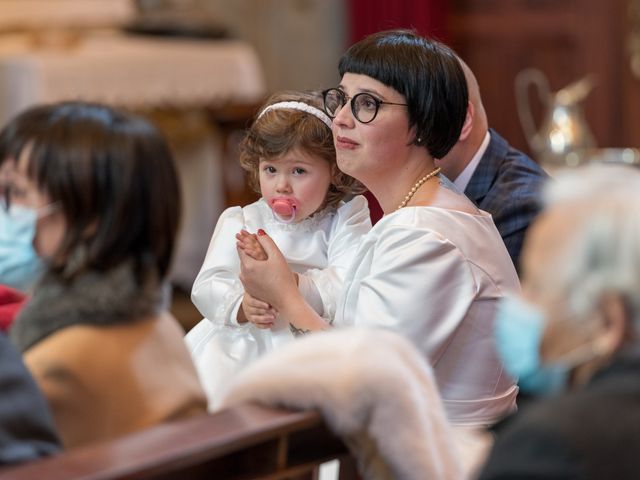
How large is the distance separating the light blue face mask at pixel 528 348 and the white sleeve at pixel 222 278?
1.04m

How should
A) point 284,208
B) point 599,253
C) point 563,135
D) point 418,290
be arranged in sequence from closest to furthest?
1. point 599,253
2. point 418,290
3. point 284,208
4. point 563,135

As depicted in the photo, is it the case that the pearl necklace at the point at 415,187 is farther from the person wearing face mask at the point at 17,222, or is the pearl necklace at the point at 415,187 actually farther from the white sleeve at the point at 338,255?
the person wearing face mask at the point at 17,222

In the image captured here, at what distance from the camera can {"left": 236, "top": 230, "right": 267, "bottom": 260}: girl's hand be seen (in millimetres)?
2389

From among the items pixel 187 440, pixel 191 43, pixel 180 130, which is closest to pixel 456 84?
pixel 187 440

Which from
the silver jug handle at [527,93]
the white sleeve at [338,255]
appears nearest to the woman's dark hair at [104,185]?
the white sleeve at [338,255]

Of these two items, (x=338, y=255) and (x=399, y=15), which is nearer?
(x=338, y=255)

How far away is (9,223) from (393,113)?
0.80m

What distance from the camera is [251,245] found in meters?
2.40

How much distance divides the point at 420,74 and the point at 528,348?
0.95 metres

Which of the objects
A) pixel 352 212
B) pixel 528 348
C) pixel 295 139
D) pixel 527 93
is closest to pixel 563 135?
pixel 527 93

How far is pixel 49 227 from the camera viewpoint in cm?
186

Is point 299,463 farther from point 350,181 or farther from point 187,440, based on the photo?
point 350,181

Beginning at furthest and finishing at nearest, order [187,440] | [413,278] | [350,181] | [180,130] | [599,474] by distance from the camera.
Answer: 1. [180,130]
2. [350,181]
3. [413,278]
4. [187,440]
5. [599,474]

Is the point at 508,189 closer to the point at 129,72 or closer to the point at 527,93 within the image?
the point at 129,72
